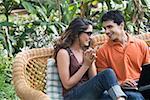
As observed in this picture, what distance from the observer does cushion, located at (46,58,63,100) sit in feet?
12.1

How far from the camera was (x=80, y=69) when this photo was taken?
11.9 feet

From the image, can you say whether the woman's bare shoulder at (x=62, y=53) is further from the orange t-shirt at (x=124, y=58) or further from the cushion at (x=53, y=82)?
the orange t-shirt at (x=124, y=58)

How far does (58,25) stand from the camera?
552 centimetres

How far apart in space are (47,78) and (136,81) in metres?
0.77

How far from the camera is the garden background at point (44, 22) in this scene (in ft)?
17.9

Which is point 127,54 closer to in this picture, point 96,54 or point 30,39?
point 96,54

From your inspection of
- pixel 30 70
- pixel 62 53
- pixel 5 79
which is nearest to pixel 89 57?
pixel 62 53

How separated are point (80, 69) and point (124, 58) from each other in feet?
1.53

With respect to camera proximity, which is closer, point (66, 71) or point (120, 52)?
point (66, 71)

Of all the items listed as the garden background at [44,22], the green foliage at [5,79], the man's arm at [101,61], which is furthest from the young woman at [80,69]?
the garden background at [44,22]

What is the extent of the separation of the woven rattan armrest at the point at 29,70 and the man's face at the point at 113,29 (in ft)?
1.81

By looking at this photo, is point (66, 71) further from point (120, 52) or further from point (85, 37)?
point (120, 52)

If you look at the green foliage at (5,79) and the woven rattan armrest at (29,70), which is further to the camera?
the green foliage at (5,79)

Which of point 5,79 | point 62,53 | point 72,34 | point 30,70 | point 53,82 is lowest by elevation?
point 5,79
